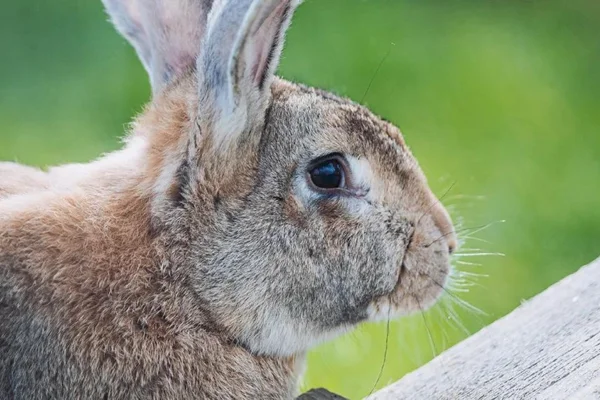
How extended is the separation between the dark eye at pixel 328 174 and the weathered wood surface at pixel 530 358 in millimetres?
345

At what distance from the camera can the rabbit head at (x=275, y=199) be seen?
1817mm

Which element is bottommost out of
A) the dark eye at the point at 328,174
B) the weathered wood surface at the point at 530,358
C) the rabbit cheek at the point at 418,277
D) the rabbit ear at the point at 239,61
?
the weathered wood surface at the point at 530,358

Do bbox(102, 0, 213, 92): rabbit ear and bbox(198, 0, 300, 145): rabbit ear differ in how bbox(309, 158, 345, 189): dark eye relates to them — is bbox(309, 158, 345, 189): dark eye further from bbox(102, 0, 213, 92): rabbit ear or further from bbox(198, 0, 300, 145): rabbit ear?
bbox(102, 0, 213, 92): rabbit ear

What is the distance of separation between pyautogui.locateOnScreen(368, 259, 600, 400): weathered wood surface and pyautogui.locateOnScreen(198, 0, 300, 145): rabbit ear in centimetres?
52

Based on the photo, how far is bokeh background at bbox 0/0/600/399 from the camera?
391cm

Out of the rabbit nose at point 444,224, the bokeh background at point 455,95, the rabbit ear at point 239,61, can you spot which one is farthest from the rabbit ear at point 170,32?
the bokeh background at point 455,95

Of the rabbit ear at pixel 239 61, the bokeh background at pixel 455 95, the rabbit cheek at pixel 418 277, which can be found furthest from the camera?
the bokeh background at pixel 455 95

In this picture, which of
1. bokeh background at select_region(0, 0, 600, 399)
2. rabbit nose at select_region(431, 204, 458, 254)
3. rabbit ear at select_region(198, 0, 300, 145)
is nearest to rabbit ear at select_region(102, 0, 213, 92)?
rabbit ear at select_region(198, 0, 300, 145)

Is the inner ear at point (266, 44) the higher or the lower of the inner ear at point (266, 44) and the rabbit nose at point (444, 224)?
the higher

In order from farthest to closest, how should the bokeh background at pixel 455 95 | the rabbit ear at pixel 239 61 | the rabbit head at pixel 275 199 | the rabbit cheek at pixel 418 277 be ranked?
the bokeh background at pixel 455 95 → the rabbit cheek at pixel 418 277 → the rabbit head at pixel 275 199 → the rabbit ear at pixel 239 61

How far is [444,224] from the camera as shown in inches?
81.1

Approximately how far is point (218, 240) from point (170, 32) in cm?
46

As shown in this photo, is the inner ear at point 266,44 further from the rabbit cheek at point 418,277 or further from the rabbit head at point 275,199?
the rabbit cheek at point 418,277

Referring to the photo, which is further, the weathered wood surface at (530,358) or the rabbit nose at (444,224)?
the rabbit nose at (444,224)
